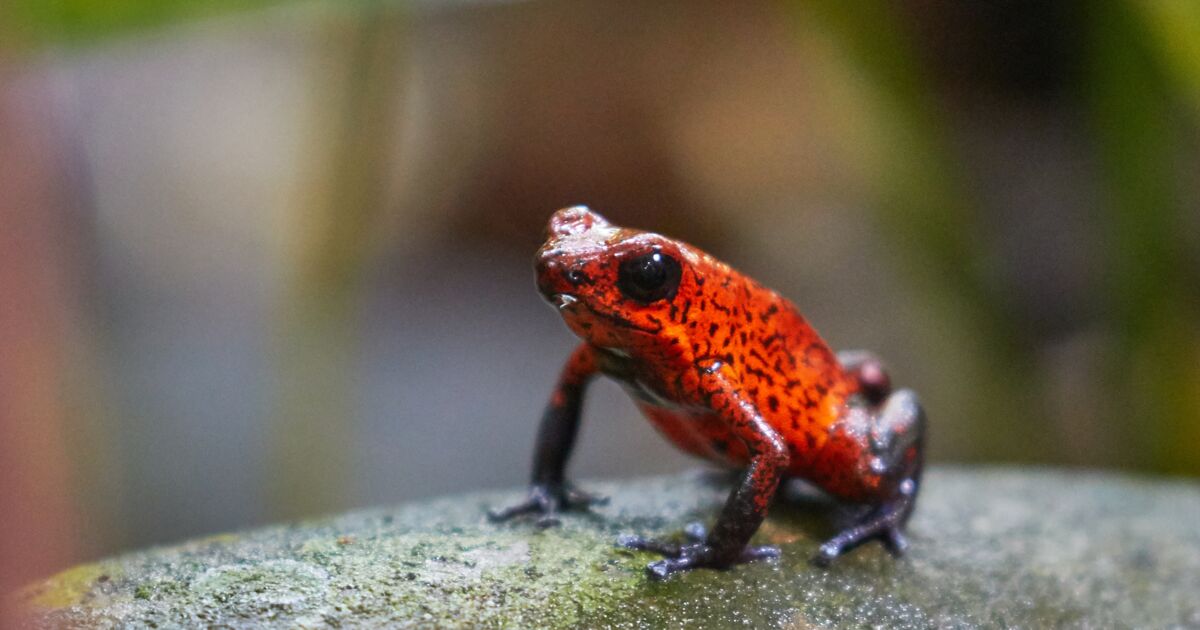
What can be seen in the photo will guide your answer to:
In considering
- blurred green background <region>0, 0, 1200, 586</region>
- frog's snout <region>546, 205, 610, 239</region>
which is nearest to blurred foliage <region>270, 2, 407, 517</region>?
blurred green background <region>0, 0, 1200, 586</region>

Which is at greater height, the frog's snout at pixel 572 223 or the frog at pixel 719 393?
the frog's snout at pixel 572 223

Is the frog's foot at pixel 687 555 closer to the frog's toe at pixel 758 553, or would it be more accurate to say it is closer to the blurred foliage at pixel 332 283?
the frog's toe at pixel 758 553

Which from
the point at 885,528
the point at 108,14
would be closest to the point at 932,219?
the point at 885,528

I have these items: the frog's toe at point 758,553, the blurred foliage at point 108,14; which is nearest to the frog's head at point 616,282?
the frog's toe at point 758,553

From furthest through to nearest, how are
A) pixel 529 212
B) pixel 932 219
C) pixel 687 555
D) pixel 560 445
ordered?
1. pixel 529 212
2. pixel 932 219
3. pixel 560 445
4. pixel 687 555

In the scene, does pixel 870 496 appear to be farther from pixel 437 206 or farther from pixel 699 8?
pixel 437 206

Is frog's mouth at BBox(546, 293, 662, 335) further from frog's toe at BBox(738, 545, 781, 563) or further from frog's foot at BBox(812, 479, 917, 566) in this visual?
frog's foot at BBox(812, 479, 917, 566)

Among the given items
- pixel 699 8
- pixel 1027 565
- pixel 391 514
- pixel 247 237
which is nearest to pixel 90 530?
pixel 391 514

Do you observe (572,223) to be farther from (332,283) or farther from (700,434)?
(332,283)
